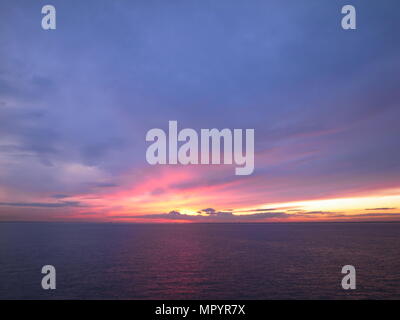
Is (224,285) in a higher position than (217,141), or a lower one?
lower

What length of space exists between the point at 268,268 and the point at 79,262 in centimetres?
4884

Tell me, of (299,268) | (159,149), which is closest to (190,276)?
(299,268)

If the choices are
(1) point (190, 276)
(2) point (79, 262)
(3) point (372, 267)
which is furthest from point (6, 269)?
(3) point (372, 267)

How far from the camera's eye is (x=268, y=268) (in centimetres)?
6050

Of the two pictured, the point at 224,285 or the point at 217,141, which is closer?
the point at 217,141

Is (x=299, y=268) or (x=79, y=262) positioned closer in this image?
(x=299, y=268)
